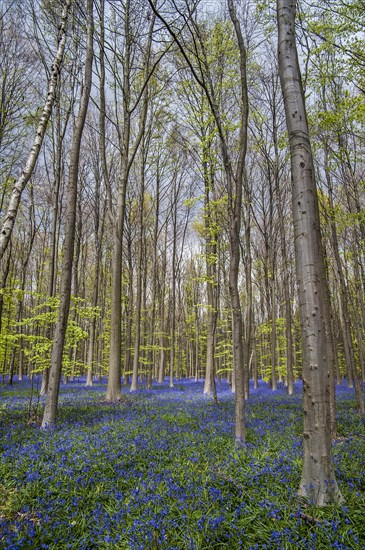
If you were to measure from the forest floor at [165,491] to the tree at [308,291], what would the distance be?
13.7 inches

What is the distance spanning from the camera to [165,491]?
4.03 meters

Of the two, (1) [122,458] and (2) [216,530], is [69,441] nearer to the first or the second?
(1) [122,458]

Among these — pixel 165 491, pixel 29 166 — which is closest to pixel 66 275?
pixel 29 166

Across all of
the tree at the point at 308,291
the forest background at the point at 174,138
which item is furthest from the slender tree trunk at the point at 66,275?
the tree at the point at 308,291

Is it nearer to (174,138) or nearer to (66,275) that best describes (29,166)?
(66,275)

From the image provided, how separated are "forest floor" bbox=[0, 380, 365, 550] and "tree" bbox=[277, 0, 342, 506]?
0.35 meters

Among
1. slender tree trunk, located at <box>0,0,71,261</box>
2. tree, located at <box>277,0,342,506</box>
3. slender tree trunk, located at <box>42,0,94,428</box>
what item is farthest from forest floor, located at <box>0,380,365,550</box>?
slender tree trunk, located at <box>0,0,71,261</box>

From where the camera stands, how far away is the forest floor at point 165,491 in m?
3.08

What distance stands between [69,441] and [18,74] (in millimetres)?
15153

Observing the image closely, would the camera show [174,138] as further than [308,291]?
Yes

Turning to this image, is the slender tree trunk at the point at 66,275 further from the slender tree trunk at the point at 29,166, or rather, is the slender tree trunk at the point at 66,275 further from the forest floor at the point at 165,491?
the slender tree trunk at the point at 29,166

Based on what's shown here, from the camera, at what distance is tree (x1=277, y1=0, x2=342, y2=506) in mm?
3494

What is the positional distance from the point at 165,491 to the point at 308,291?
3.12 meters

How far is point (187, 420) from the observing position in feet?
27.7
